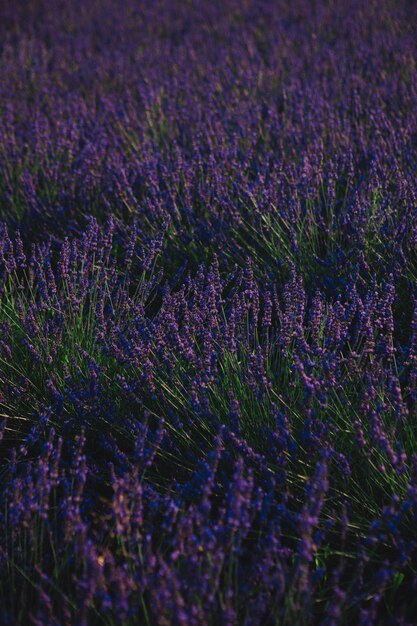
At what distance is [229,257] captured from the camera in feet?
9.86

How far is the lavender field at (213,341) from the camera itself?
1.47 metres

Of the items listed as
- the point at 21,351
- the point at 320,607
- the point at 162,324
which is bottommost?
the point at 320,607

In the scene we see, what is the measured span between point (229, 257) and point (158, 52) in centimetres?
365

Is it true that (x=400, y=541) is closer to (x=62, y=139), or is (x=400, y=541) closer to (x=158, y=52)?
(x=62, y=139)

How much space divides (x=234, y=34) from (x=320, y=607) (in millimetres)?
5794

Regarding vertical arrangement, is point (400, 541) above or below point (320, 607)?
above

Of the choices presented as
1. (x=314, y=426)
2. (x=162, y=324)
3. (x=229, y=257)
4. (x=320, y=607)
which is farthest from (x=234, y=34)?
(x=320, y=607)

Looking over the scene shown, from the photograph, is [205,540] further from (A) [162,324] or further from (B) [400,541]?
(A) [162,324]

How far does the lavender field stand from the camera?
4.84ft

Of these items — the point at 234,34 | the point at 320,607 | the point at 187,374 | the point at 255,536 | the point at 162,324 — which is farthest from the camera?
the point at 234,34

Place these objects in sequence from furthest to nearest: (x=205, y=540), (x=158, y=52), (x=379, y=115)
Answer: (x=158, y=52) → (x=379, y=115) → (x=205, y=540)

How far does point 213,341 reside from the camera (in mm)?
2152

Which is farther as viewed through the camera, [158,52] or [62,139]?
[158,52]

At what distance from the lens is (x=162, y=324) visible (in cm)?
228
